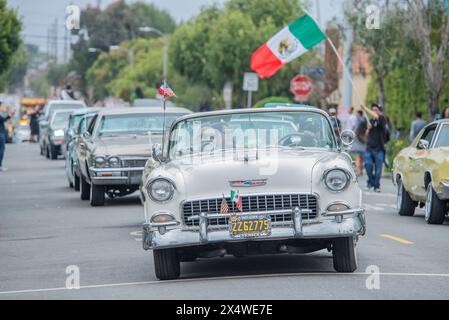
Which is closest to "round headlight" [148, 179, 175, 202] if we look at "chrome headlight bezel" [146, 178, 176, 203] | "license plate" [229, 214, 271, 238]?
"chrome headlight bezel" [146, 178, 176, 203]

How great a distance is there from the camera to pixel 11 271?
44.3 ft

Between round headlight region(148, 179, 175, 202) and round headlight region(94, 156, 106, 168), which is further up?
round headlight region(148, 179, 175, 202)

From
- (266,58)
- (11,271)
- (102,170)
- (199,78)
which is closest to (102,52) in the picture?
(199,78)

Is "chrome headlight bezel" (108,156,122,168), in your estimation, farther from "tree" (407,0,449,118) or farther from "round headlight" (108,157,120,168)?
"tree" (407,0,449,118)

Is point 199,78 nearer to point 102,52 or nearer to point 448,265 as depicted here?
point 102,52

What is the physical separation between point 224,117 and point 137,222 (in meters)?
5.90

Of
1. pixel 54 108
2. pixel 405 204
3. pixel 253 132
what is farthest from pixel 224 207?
pixel 54 108

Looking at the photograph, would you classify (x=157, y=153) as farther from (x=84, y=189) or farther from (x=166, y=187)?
(x=84, y=189)

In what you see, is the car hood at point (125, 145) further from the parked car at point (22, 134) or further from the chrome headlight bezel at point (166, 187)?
the parked car at point (22, 134)

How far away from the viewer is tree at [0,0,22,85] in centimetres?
5462

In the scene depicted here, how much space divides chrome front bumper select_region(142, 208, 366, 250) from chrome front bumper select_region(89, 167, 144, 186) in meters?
9.64

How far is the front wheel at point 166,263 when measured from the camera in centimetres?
1211

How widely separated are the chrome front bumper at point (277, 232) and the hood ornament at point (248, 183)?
0.42 metres

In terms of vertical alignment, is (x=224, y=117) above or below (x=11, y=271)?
above
